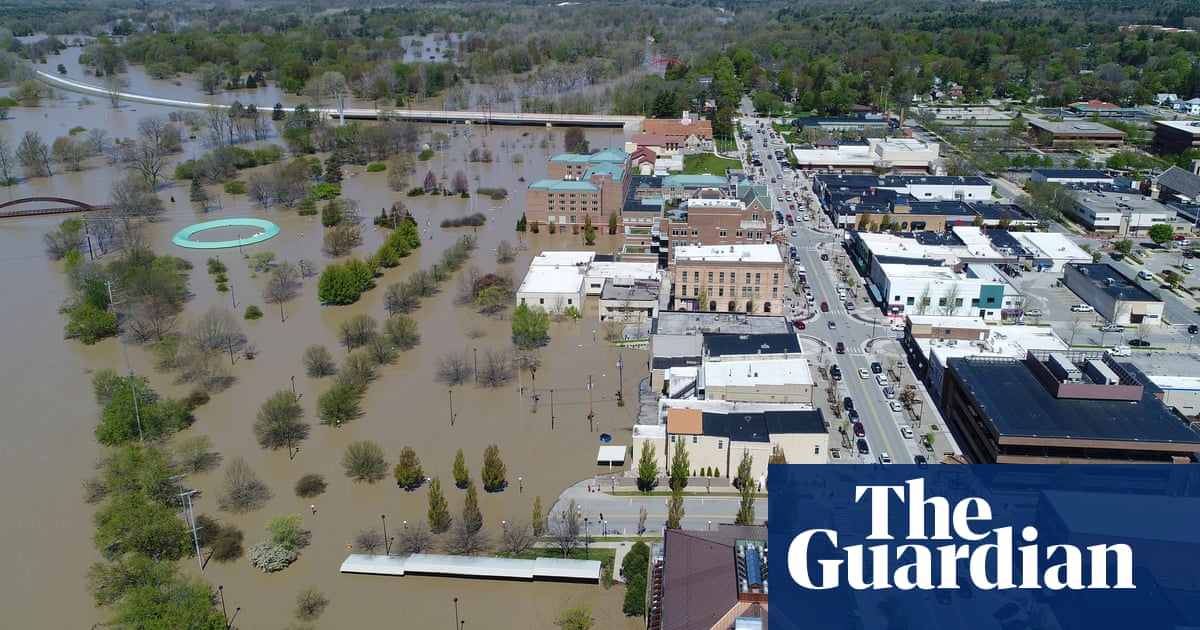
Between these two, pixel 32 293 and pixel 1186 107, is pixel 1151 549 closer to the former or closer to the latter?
pixel 32 293

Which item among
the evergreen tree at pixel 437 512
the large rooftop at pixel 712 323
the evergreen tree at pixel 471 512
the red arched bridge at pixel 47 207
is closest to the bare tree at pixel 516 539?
the evergreen tree at pixel 471 512

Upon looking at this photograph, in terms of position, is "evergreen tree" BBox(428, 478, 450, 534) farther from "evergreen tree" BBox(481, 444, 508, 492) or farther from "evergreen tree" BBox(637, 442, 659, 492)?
"evergreen tree" BBox(637, 442, 659, 492)

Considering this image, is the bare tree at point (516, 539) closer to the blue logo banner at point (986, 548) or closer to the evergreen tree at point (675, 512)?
the evergreen tree at point (675, 512)

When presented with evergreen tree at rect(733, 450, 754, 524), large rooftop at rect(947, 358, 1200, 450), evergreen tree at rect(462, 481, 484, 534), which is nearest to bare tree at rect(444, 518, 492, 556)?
evergreen tree at rect(462, 481, 484, 534)

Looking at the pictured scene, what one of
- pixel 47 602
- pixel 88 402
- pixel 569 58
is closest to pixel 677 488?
pixel 47 602

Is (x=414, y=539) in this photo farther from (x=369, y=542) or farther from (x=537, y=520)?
(x=537, y=520)
